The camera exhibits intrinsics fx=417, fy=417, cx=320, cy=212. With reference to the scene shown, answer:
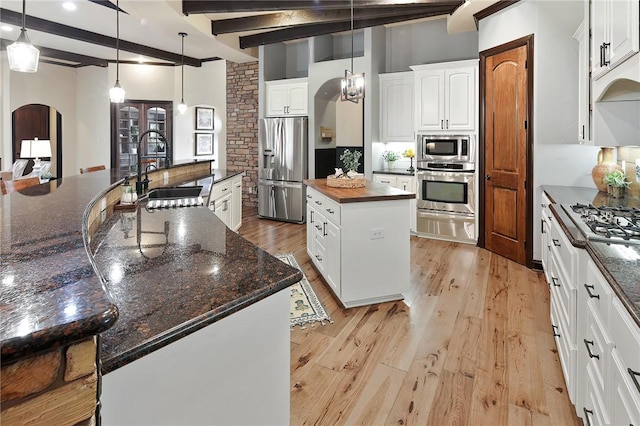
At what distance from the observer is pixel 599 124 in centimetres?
291

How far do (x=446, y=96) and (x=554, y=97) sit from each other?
1.53 metres

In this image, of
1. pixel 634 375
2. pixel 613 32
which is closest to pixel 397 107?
pixel 613 32

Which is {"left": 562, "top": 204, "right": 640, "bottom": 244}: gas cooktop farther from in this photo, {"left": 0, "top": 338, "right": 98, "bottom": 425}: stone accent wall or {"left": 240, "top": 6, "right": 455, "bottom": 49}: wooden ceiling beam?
{"left": 240, "top": 6, "right": 455, "bottom": 49}: wooden ceiling beam

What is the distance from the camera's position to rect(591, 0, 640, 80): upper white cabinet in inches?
74.5

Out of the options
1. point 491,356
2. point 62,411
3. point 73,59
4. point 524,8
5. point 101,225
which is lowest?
point 491,356

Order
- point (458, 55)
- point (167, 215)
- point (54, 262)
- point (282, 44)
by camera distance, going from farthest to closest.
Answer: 1. point (282, 44)
2. point (458, 55)
3. point (167, 215)
4. point (54, 262)

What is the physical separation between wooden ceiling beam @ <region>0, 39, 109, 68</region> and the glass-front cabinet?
868 mm

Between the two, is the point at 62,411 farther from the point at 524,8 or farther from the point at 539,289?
the point at 524,8

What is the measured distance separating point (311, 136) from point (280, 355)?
5.87 metres

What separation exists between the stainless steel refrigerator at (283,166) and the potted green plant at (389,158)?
1.29 metres

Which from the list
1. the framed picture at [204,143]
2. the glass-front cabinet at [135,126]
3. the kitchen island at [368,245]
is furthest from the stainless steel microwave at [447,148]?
the glass-front cabinet at [135,126]

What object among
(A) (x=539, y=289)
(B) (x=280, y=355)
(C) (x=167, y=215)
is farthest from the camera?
(A) (x=539, y=289)

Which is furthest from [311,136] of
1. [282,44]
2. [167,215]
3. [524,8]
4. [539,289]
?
[167,215]

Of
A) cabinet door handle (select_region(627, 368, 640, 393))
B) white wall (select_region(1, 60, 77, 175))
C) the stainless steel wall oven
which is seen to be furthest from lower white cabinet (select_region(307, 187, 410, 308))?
white wall (select_region(1, 60, 77, 175))
